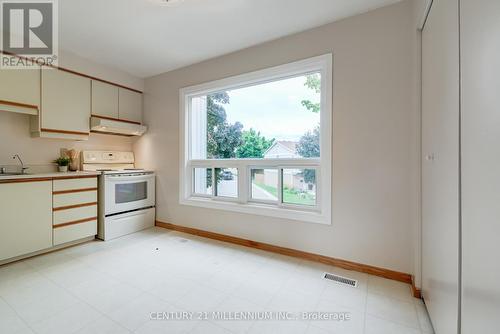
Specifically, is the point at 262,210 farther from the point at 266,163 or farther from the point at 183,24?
the point at 183,24

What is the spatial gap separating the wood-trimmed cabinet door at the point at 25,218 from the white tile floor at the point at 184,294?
17 centimetres

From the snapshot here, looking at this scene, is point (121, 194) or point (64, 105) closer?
point (64, 105)

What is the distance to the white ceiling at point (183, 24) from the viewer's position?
6.82 feet

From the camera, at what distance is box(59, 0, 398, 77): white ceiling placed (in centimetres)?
208

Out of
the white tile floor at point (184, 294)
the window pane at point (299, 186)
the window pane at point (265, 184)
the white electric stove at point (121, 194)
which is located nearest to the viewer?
the white tile floor at point (184, 294)

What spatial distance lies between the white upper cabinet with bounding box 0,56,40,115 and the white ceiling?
1.86ft

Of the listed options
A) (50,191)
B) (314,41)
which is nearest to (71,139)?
(50,191)

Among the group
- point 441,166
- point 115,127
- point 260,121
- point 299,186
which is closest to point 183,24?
point 260,121

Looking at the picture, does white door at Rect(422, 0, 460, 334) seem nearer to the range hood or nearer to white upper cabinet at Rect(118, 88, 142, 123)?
the range hood

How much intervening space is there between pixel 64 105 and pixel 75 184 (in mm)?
1034

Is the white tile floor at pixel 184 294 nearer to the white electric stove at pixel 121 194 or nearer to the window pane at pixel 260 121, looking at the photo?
the white electric stove at pixel 121 194

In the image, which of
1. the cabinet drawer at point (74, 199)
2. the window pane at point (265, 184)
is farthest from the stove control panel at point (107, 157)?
the window pane at point (265, 184)

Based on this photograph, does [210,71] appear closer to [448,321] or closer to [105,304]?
[105,304]

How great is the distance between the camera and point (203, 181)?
3.44 metres
